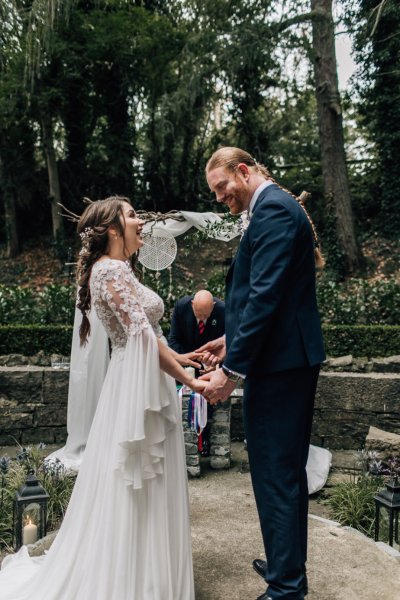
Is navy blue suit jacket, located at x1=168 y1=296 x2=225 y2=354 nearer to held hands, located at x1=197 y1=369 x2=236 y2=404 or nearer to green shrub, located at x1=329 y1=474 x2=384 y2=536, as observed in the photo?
green shrub, located at x1=329 y1=474 x2=384 y2=536

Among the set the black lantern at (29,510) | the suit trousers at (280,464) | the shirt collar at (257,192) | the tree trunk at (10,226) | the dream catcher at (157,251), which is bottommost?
the black lantern at (29,510)

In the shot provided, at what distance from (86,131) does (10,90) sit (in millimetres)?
3325

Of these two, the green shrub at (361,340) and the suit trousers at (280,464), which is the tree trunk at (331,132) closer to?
the green shrub at (361,340)

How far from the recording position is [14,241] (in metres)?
16.3

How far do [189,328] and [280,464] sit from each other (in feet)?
10.1

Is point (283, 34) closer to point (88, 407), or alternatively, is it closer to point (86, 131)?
point (86, 131)

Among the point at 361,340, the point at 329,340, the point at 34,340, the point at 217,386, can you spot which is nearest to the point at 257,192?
the point at 217,386

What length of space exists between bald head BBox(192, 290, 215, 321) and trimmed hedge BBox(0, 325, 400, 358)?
99.0 inches

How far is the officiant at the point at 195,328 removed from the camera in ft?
17.3

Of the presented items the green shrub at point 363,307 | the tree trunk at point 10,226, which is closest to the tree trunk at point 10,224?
the tree trunk at point 10,226

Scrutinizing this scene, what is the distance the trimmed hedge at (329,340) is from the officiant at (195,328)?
2.28 meters

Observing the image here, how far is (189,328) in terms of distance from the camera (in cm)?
530

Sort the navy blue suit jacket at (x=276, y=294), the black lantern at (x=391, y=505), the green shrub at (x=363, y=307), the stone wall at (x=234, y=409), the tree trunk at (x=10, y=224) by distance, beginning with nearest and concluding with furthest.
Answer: the navy blue suit jacket at (x=276, y=294) → the black lantern at (x=391, y=505) → the stone wall at (x=234, y=409) → the green shrub at (x=363, y=307) → the tree trunk at (x=10, y=224)

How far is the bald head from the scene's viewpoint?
5145 millimetres
